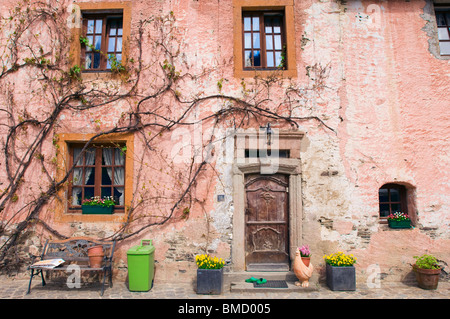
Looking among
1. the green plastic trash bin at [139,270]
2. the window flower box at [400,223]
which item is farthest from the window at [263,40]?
the green plastic trash bin at [139,270]

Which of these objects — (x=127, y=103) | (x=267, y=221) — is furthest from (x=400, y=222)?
(x=127, y=103)

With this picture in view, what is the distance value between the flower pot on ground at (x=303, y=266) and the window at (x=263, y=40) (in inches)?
145

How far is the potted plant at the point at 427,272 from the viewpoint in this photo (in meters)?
5.66

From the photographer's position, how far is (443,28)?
684 centimetres

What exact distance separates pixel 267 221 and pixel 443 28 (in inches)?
217

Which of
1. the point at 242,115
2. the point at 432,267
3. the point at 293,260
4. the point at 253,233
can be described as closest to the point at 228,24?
the point at 242,115

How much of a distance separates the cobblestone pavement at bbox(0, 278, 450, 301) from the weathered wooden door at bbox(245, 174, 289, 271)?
2.57 ft

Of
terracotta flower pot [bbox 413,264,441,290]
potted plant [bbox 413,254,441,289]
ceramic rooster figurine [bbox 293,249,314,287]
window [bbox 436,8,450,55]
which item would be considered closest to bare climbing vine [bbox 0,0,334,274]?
ceramic rooster figurine [bbox 293,249,314,287]

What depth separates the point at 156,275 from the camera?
606 cm

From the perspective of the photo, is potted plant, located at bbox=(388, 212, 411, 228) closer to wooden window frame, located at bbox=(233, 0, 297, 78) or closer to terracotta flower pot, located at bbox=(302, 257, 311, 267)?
terracotta flower pot, located at bbox=(302, 257, 311, 267)

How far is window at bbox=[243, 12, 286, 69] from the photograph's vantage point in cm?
672

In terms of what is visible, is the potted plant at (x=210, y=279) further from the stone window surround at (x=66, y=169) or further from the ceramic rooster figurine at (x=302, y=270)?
the stone window surround at (x=66, y=169)
